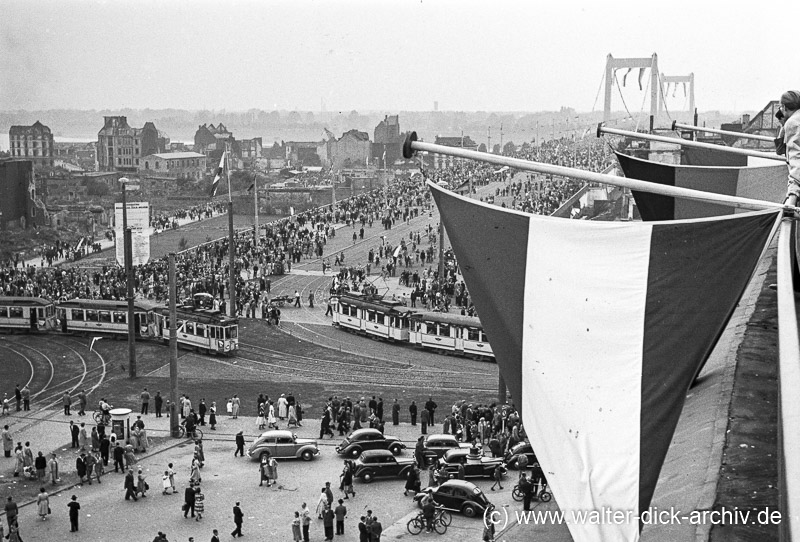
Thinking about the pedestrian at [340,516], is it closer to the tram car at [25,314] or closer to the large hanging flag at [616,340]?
the large hanging flag at [616,340]

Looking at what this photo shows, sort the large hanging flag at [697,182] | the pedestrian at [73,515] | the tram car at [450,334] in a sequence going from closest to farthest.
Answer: the large hanging flag at [697,182]
the pedestrian at [73,515]
the tram car at [450,334]

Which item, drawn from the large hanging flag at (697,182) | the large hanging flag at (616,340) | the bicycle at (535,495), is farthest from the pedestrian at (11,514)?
the large hanging flag at (616,340)

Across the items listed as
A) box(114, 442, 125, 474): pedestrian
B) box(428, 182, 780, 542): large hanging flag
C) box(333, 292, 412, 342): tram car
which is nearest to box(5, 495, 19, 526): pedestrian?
box(114, 442, 125, 474): pedestrian

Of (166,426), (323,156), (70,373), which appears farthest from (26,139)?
(166,426)

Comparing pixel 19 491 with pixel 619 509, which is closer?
pixel 619 509

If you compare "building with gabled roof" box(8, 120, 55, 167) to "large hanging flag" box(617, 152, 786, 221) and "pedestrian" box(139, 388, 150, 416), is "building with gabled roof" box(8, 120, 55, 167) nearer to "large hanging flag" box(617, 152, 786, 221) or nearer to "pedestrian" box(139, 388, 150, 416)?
"pedestrian" box(139, 388, 150, 416)

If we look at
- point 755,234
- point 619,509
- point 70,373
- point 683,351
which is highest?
point 755,234

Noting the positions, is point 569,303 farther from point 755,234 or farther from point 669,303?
point 755,234
